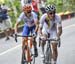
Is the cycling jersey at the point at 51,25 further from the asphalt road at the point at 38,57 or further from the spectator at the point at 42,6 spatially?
the spectator at the point at 42,6

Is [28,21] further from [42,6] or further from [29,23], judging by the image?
[42,6]

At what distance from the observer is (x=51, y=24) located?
11188 mm

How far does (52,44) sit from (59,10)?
72.0 ft

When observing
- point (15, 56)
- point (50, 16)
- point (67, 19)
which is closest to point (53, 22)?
point (50, 16)

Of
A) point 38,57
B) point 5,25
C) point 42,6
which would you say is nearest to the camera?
point 38,57

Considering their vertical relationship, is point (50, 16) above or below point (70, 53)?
above

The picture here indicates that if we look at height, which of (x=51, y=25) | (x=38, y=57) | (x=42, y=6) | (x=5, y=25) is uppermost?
(x=51, y=25)

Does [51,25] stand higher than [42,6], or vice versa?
[51,25]

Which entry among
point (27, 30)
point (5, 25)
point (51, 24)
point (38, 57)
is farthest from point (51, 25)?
point (5, 25)

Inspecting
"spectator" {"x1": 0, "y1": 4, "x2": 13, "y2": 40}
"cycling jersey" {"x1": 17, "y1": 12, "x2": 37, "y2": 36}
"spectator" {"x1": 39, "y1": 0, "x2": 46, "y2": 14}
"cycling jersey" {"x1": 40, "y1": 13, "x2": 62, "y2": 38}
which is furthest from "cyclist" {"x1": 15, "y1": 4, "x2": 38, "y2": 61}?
"spectator" {"x1": 39, "y1": 0, "x2": 46, "y2": 14}

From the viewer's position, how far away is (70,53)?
15.5m

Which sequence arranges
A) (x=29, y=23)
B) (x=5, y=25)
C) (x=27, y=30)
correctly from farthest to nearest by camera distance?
1. (x=5, y=25)
2. (x=29, y=23)
3. (x=27, y=30)

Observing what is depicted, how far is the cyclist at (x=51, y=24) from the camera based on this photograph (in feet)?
35.5

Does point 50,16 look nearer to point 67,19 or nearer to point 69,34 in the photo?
point 69,34
